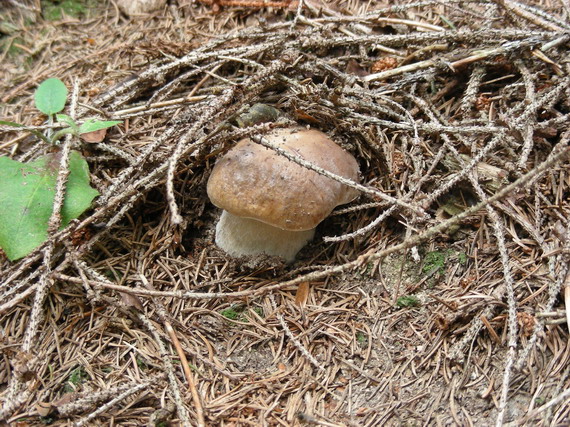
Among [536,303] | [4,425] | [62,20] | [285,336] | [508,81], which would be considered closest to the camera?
[4,425]

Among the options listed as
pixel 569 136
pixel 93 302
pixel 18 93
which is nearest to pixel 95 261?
pixel 93 302

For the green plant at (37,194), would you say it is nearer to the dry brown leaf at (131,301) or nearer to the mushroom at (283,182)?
the dry brown leaf at (131,301)

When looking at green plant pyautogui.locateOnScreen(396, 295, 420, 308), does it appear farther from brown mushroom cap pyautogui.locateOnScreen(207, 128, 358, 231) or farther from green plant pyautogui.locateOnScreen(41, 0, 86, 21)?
green plant pyautogui.locateOnScreen(41, 0, 86, 21)

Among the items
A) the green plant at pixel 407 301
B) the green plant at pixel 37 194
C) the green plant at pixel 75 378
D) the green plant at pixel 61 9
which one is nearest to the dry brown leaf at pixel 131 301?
the green plant at pixel 75 378

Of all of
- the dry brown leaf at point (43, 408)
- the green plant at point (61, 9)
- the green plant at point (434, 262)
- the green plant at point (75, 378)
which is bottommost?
the green plant at point (75, 378)

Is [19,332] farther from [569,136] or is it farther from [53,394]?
[569,136]

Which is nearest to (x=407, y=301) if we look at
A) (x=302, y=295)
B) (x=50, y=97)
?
(x=302, y=295)
